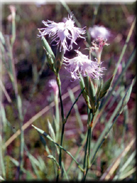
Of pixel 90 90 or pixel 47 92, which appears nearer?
pixel 90 90

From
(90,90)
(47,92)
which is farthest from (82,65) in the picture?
(47,92)

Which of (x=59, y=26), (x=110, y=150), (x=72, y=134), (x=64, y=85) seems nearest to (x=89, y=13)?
(x=64, y=85)

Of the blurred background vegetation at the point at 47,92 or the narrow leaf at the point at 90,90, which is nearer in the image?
the narrow leaf at the point at 90,90

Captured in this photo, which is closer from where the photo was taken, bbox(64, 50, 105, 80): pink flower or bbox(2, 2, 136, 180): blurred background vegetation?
bbox(64, 50, 105, 80): pink flower

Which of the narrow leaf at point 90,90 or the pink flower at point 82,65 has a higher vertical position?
the pink flower at point 82,65

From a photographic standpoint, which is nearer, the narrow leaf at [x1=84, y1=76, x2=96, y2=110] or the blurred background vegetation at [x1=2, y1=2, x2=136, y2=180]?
the narrow leaf at [x1=84, y1=76, x2=96, y2=110]

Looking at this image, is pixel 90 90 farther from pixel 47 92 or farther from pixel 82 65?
pixel 47 92

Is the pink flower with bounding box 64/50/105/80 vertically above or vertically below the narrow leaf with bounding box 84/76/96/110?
above

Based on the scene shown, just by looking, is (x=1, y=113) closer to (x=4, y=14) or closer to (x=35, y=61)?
(x=35, y=61)
